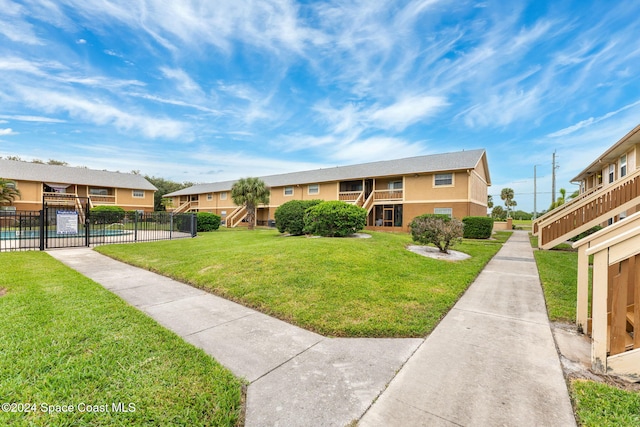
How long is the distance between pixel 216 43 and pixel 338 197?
56.0 feet

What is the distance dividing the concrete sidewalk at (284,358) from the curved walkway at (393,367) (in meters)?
0.01

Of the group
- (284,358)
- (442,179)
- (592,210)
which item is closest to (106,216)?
(284,358)

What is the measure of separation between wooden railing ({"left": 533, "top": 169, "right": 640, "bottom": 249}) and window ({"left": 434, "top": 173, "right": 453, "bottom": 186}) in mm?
8978

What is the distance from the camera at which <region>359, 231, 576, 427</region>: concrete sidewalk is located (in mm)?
2164

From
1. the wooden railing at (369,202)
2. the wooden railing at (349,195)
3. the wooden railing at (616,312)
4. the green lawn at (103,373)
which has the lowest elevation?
the green lawn at (103,373)

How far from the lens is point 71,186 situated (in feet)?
104

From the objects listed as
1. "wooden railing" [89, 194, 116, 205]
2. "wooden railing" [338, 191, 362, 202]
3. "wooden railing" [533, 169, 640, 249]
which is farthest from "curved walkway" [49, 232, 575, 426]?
"wooden railing" [89, 194, 116, 205]

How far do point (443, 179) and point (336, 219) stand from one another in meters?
14.0

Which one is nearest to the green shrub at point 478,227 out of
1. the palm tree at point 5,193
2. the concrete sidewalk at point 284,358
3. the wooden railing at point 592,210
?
the wooden railing at point 592,210

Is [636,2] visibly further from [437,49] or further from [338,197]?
[338,197]

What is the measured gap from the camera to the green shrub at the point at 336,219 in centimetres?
1216

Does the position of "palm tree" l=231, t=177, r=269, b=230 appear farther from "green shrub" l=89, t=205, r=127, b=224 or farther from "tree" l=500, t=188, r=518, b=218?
"tree" l=500, t=188, r=518, b=218

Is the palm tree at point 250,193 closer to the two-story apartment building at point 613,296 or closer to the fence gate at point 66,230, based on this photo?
the fence gate at point 66,230

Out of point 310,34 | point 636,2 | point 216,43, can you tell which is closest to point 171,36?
point 216,43
